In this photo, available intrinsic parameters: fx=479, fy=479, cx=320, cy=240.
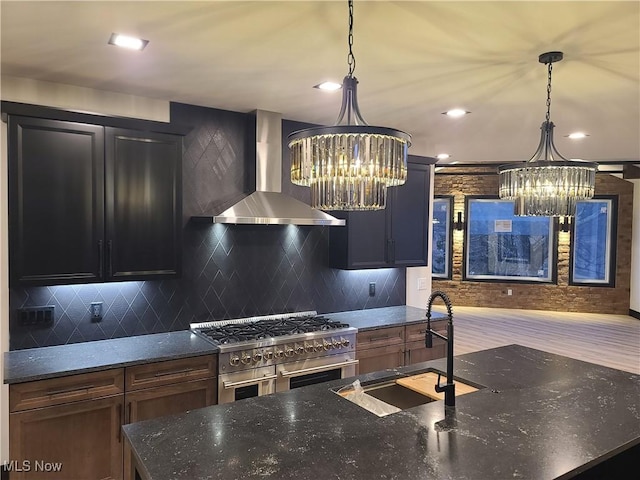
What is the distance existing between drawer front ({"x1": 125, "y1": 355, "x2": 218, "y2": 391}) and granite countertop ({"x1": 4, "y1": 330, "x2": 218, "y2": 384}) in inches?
1.8

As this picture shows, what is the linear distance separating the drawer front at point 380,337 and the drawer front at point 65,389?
6.15ft

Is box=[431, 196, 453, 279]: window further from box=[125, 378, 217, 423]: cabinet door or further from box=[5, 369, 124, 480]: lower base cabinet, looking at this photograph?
box=[5, 369, 124, 480]: lower base cabinet

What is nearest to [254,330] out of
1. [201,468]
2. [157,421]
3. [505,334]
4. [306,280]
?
[306,280]

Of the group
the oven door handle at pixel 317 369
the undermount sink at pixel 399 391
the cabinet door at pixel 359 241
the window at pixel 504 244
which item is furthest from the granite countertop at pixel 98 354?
the window at pixel 504 244

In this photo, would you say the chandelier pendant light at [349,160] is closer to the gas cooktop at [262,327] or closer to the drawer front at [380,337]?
the gas cooktop at [262,327]

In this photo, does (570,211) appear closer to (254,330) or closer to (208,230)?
(254,330)

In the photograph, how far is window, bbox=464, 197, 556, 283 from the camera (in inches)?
375

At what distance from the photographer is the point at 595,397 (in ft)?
7.79

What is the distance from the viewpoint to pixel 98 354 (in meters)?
3.05

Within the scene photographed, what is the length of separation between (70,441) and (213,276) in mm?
1528

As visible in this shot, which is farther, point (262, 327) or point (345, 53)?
point (262, 327)

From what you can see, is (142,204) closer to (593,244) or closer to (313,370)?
(313,370)

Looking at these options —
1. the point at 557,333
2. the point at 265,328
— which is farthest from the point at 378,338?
the point at 557,333

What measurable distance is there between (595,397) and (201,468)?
6.29 feet
